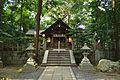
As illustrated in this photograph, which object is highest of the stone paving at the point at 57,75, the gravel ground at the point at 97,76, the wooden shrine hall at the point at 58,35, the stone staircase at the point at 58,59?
the wooden shrine hall at the point at 58,35

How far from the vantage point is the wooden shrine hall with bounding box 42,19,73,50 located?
30.5m

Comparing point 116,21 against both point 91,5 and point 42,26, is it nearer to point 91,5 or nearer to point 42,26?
point 91,5

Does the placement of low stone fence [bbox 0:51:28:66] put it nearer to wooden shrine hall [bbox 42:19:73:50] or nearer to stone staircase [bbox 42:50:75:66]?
stone staircase [bbox 42:50:75:66]

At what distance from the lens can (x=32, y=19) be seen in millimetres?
36938

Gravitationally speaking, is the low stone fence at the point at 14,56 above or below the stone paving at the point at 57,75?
above

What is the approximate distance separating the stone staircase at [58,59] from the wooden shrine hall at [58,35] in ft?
28.2

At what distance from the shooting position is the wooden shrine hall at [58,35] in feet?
100

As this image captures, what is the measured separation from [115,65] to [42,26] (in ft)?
95.7

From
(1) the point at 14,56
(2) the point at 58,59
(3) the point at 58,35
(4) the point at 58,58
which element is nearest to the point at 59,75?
(2) the point at 58,59

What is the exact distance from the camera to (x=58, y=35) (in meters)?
31.8

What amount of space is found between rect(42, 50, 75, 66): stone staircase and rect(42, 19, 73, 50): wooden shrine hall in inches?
339

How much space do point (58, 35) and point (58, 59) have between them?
12.1m

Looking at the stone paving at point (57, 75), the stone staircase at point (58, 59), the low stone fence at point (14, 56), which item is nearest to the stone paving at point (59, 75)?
the stone paving at point (57, 75)

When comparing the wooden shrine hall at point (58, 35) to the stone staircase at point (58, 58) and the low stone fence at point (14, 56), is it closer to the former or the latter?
the stone staircase at point (58, 58)
